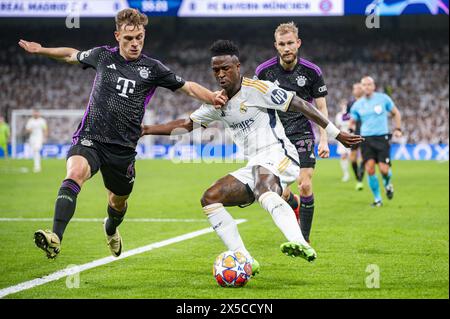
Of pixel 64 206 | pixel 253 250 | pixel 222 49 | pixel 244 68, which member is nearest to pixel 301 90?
pixel 253 250

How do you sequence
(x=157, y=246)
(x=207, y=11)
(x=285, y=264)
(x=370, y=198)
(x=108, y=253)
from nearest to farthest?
(x=285, y=264) < (x=108, y=253) < (x=157, y=246) < (x=370, y=198) < (x=207, y=11)

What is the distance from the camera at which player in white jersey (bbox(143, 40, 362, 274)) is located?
25.2 ft

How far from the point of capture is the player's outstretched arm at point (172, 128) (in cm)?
831

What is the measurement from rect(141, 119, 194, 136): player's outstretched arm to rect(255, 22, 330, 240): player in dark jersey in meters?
2.00

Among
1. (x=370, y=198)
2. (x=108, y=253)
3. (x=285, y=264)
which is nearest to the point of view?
(x=285, y=264)

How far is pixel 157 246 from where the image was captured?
34.2 ft

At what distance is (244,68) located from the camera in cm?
4444

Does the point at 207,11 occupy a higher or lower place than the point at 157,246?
higher

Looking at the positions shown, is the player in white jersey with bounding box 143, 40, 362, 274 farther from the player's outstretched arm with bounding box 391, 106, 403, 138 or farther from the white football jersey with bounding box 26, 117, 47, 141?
the white football jersey with bounding box 26, 117, 47, 141

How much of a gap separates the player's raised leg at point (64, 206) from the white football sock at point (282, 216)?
5.65ft

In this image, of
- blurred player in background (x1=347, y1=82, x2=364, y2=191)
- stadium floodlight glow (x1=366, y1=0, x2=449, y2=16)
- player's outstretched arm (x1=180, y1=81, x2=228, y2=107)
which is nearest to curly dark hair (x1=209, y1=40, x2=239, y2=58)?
player's outstretched arm (x1=180, y1=81, x2=228, y2=107)
